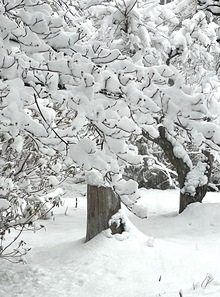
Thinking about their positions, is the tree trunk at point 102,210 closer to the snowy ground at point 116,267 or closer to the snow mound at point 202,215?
the snowy ground at point 116,267

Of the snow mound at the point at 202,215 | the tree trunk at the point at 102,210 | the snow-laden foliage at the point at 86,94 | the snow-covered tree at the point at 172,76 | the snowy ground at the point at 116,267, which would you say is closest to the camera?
the snow-laden foliage at the point at 86,94

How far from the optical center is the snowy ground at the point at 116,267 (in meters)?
5.25

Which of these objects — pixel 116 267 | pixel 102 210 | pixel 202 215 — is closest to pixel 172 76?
pixel 116 267

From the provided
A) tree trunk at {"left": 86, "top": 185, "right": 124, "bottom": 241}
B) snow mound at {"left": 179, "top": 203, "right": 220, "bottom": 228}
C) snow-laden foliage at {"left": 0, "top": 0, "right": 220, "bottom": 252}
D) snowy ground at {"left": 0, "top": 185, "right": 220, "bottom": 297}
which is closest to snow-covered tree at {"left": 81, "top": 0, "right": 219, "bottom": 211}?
snow-laden foliage at {"left": 0, "top": 0, "right": 220, "bottom": 252}

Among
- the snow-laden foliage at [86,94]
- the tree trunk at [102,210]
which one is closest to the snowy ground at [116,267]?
the tree trunk at [102,210]

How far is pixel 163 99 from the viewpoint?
2797 millimetres

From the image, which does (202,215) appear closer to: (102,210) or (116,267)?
(102,210)

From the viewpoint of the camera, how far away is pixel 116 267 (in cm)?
582

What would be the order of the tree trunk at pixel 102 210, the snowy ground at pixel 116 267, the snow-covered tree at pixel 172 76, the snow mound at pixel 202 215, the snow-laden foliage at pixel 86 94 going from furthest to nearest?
the snow mound at pixel 202 215, the tree trunk at pixel 102 210, the snowy ground at pixel 116 267, the snow-covered tree at pixel 172 76, the snow-laden foliage at pixel 86 94

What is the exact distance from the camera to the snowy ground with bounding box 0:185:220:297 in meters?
5.25

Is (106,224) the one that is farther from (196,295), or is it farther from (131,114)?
(131,114)

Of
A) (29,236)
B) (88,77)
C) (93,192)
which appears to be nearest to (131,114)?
(88,77)

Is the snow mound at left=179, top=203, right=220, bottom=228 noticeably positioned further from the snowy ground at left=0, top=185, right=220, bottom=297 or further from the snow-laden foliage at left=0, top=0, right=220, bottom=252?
the snow-laden foliage at left=0, top=0, right=220, bottom=252

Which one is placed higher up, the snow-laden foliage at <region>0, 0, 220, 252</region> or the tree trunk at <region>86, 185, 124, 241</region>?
the snow-laden foliage at <region>0, 0, 220, 252</region>
